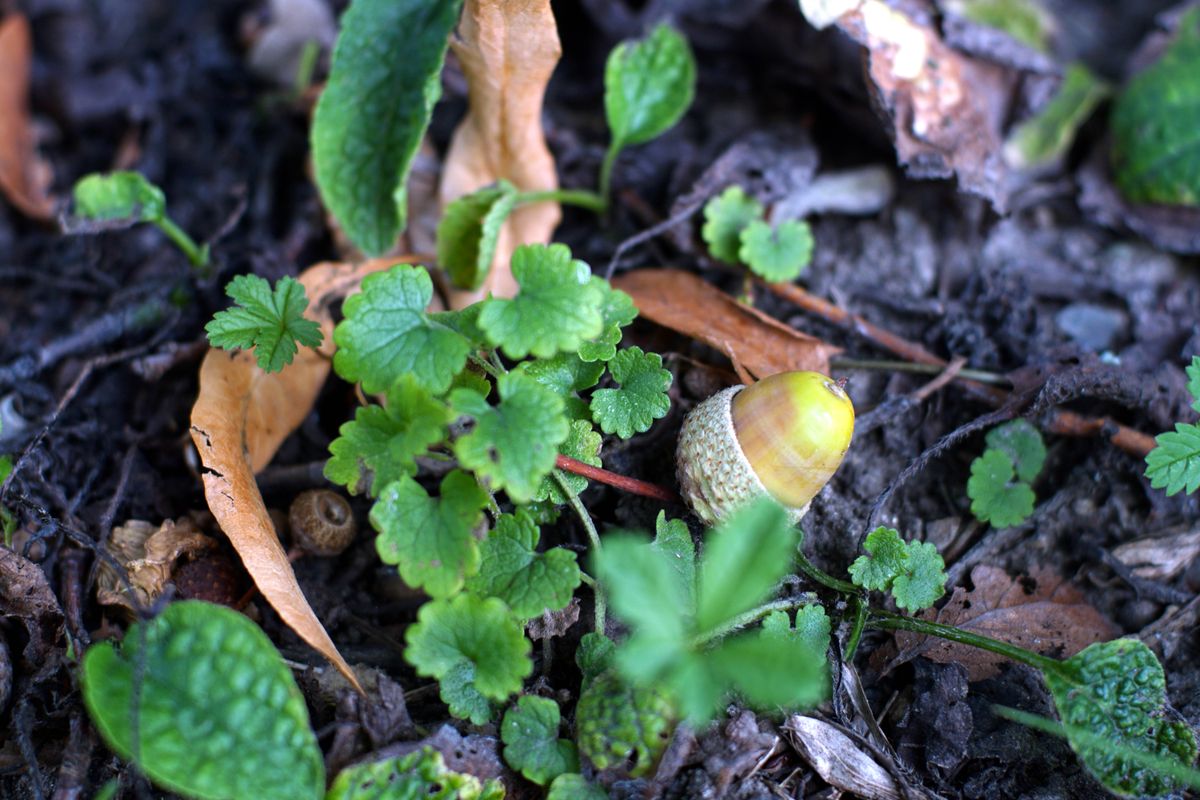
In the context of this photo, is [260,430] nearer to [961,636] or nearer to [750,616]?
[750,616]

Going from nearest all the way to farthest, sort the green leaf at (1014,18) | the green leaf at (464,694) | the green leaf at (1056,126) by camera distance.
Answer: the green leaf at (464,694)
the green leaf at (1056,126)
the green leaf at (1014,18)

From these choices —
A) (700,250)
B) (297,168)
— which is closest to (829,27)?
(700,250)

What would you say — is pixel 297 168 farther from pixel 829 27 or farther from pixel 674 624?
pixel 674 624

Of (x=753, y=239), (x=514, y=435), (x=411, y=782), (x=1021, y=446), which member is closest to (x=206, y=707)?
(x=411, y=782)

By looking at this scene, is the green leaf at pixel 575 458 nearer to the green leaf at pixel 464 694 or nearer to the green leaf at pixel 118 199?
the green leaf at pixel 464 694

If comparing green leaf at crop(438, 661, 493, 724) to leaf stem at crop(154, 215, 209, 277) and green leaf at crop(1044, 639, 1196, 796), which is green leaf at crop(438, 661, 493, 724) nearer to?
green leaf at crop(1044, 639, 1196, 796)

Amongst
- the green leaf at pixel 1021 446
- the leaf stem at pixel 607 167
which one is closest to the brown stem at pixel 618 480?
the green leaf at pixel 1021 446

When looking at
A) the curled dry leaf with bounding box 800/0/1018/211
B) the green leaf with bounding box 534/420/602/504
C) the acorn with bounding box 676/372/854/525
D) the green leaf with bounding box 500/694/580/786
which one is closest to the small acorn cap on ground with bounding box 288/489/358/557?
the green leaf with bounding box 534/420/602/504
